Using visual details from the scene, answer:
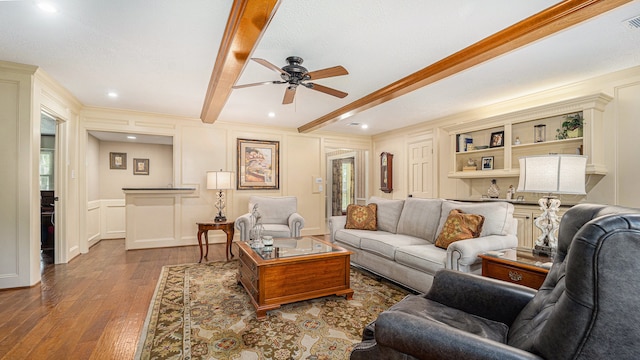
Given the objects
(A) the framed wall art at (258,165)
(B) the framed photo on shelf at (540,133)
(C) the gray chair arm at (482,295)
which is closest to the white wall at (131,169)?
(A) the framed wall art at (258,165)

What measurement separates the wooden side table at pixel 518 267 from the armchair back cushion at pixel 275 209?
320cm

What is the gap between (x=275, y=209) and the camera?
4859 millimetres

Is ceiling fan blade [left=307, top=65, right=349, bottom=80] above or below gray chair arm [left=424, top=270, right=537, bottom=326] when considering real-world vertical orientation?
above

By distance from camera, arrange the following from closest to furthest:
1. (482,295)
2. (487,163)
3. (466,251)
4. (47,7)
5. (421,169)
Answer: (482,295), (47,7), (466,251), (487,163), (421,169)

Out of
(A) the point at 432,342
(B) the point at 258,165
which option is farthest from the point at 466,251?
(B) the point at 258,165

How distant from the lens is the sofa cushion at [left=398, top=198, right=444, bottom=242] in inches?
129

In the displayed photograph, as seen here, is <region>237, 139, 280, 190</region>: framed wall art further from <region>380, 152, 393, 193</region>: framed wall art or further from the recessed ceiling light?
the recessed ceiling light

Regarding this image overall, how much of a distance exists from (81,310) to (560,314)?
329 centimetres

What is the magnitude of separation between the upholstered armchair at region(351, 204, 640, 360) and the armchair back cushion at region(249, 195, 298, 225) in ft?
11.4

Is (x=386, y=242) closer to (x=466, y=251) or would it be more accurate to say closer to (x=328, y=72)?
(x=466, y=251)

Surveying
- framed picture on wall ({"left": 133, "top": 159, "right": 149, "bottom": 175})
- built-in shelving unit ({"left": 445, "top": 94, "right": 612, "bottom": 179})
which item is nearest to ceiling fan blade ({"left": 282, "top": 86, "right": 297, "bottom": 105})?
built-in shelving unit ({"left": 445, "top": 94, "right": 612, "bottom": 179})

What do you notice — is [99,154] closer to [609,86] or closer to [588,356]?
[588,356]

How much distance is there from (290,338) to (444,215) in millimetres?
2053

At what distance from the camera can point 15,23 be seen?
223 cm
